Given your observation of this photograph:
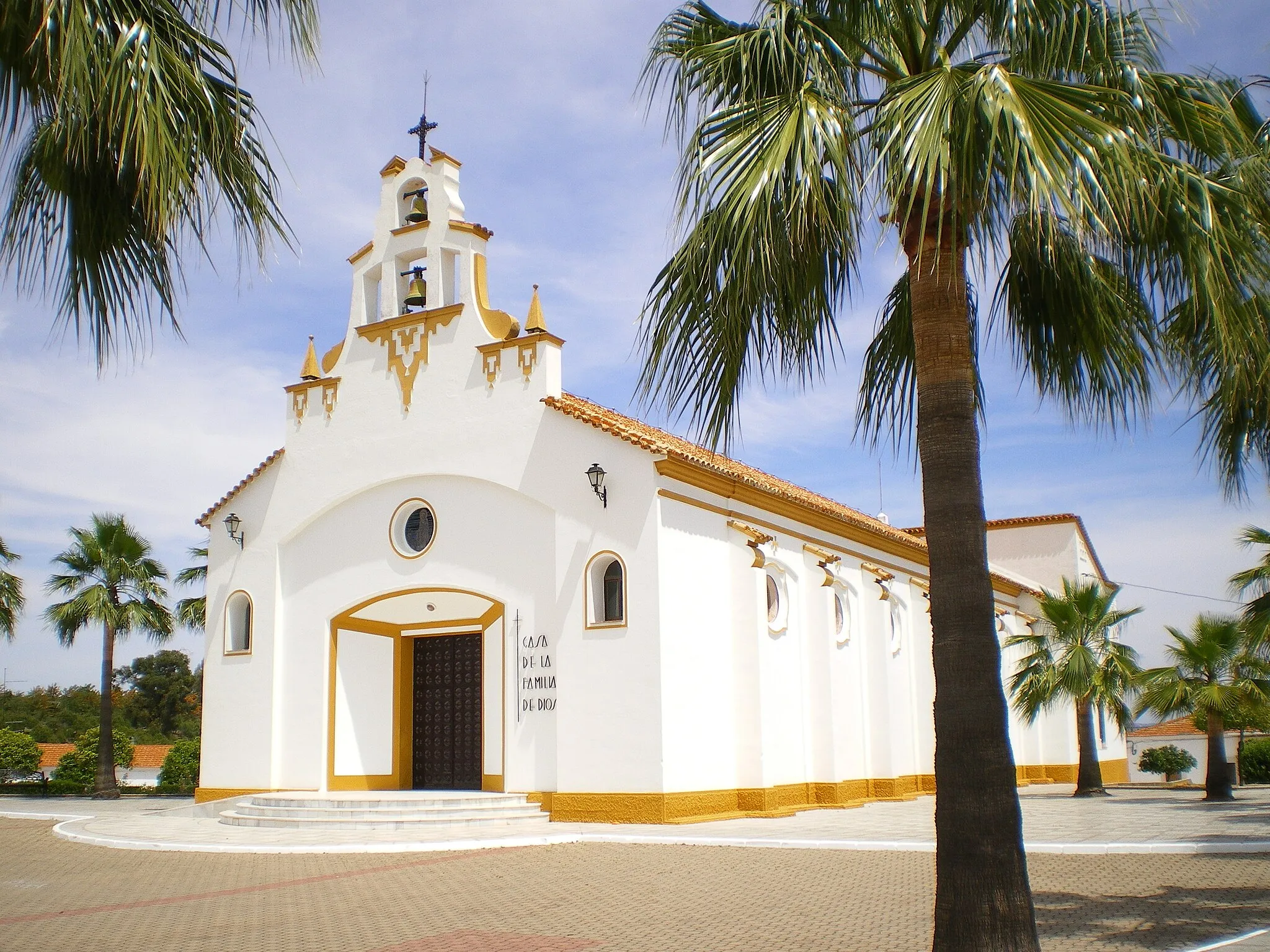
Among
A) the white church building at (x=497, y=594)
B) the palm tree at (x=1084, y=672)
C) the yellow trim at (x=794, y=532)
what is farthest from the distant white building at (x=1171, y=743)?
the white church building at (x=497, y=594)

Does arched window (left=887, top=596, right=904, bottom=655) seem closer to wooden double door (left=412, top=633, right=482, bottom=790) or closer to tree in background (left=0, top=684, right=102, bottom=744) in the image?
wooden double door (left=412, top=633, right=482, bottom=790)

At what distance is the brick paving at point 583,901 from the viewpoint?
859 centimetres

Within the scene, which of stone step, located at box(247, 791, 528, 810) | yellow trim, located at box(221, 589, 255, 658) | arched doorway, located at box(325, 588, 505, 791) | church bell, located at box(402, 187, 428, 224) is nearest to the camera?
stone step, located at box(247, 791, 528, 810)

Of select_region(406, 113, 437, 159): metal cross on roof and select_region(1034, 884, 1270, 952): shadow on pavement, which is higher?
select_region(406, 113, 437, 159): metal cross on roof

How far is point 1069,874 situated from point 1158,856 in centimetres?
200

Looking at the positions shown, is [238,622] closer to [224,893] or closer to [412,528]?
[412,528]

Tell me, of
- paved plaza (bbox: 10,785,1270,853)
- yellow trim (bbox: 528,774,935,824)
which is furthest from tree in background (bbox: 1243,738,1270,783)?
yellow trim (bbox: 528,774,935,824)

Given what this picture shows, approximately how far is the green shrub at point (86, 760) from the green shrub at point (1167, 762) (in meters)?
32.9

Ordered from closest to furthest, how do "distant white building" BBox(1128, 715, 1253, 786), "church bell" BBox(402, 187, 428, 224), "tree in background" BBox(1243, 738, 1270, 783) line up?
1. "church bell" BBox(402, 187, 428, 224)
2. "tree in background" BBox(1243, 738, 1270, 783)
3. "distant white building" BBox(1128, 715, 1253, 786)

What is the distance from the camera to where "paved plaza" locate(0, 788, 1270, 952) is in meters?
8.64

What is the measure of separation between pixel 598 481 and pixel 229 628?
873cm

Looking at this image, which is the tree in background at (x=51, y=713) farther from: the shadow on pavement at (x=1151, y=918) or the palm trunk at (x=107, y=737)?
the shadow on pavement at (x=1151, y=918)

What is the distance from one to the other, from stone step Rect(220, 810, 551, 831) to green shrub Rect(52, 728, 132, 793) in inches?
658

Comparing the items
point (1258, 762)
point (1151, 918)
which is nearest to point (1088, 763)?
point (1258, 762)
